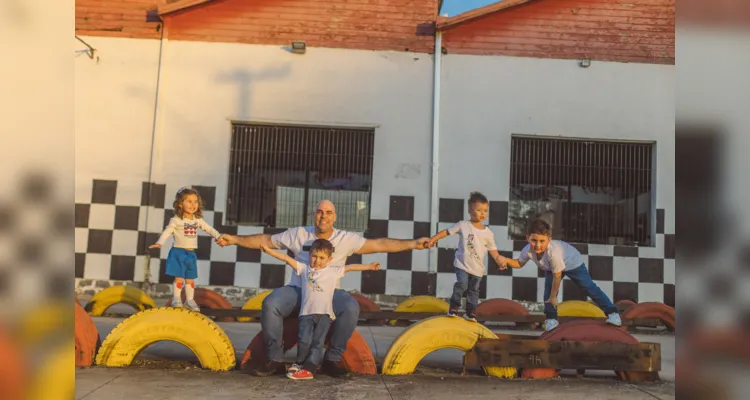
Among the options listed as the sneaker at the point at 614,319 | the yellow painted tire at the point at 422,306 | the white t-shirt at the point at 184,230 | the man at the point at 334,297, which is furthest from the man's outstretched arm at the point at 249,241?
the sneaker at the point at 614,319

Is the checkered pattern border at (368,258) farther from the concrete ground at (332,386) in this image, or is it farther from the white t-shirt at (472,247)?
the concrete ground at (332,386)

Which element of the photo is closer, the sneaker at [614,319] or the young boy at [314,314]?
the young boy at [314,314]

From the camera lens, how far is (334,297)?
11.2ft

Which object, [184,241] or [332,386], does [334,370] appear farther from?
[184,241]

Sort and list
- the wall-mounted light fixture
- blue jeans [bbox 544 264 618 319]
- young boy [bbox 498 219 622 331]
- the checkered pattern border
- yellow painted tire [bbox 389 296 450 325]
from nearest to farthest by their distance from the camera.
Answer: blue jeans [bbox 544 264 618 319] < young boy [bbox 498 219 622 331] < yellow painted tire [bbox 389 296 450 325] < the checkered pattern border < the wall-mounted light fixture

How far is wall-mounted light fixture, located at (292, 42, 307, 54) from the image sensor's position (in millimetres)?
6957

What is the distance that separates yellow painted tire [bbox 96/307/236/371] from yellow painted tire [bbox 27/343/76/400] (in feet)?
9.50

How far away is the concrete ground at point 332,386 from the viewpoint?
281cm

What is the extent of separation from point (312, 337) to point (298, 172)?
159 inches

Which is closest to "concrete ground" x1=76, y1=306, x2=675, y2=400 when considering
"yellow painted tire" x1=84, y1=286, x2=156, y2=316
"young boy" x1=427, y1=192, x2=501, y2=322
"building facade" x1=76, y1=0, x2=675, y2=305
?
"young boy" x1=427, y1=192, x2=501, y2=322

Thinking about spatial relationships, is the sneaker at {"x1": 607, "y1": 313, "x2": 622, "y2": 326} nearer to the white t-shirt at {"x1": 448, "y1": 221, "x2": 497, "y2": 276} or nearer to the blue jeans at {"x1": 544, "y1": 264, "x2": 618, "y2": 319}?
the blue jeans at {"x1": 544, "y1": 264, "x2": 618, "y2": 319}

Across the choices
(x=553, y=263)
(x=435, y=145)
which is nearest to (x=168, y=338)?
(x=553, y=263)

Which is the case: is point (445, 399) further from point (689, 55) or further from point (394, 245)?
point (689, 55)

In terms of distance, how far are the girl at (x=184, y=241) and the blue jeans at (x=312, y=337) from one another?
6.40 feet
